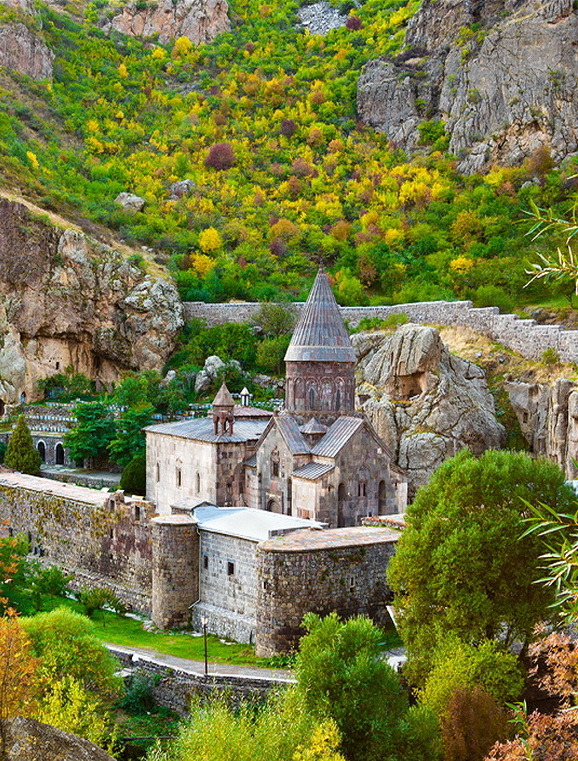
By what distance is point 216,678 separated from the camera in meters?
21.8

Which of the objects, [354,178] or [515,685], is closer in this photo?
[515,685]

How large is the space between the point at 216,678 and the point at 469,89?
55.4 m

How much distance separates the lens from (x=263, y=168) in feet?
240

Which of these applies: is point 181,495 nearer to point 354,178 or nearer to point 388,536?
point 388,536

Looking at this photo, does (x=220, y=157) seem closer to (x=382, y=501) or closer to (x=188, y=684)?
(x=382, y=501)

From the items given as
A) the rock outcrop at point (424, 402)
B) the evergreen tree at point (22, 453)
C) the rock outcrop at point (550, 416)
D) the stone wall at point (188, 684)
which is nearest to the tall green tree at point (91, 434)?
the evergreen tree at point (22, 453)

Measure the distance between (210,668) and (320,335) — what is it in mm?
12422

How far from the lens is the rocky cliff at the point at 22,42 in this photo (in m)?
71.2

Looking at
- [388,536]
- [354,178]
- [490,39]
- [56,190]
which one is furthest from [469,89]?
[388,536]

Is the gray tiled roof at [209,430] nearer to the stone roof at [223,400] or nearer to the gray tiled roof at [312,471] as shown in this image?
the stone roof at [223,400]

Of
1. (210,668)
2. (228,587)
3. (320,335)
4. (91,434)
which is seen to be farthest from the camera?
(91,434)

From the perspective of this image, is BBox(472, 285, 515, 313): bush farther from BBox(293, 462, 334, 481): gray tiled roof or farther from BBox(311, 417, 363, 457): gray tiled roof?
BBox(293, 462, 334, 481): gray tiled roof

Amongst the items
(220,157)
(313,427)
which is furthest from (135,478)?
(220,157)

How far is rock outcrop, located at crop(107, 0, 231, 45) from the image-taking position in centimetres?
8575
